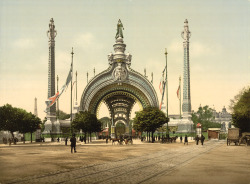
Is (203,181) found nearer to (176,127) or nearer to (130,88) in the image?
(176,127)

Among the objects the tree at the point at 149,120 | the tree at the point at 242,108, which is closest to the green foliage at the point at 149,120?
the tree at the point at 149,120

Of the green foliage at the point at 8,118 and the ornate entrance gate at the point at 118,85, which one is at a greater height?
the ornate entrance gate at the point at 118,85

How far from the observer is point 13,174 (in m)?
16.4

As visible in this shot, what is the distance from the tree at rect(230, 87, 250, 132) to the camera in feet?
140

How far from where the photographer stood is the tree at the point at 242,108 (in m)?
42.8

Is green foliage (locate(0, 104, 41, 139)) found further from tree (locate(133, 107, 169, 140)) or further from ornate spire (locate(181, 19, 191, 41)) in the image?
ornate spire (locate(181, 19, 191, 41))

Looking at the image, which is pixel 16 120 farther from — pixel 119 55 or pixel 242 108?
pixel 242 108

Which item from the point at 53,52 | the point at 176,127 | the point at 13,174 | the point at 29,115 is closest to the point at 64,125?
the point at 29,115

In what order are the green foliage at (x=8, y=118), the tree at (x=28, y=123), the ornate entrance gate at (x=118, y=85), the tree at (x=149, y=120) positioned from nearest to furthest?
1. the tree at (x=149, y=120)
2. the green foliage at (x=8, y=118)
3. the tree at (x=28, y=123)
4. the ornate entrance gate at (x=118, y=85)

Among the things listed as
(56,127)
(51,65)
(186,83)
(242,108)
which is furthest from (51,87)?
(242,108)

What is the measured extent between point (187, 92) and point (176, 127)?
8687 millimetres

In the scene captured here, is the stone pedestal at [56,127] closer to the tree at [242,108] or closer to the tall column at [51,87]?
the tall column at [51,87]

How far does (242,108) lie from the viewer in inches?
1695

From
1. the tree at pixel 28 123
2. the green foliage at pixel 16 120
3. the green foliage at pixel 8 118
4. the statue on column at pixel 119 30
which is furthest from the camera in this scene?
the statue on column at pixel 119 30
